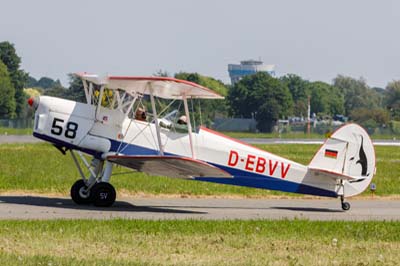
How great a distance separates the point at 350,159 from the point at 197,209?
10.6 feet

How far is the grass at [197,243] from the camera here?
11.6 meters

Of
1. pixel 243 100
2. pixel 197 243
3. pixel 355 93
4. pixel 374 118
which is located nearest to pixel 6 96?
pixel 243 100

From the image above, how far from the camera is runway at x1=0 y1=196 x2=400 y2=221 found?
16.6 metres

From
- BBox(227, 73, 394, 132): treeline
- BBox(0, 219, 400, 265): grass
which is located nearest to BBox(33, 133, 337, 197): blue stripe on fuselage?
BBox(0, 219, 400, 265): grass

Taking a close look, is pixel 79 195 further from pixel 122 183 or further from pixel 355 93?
pixel 355 93

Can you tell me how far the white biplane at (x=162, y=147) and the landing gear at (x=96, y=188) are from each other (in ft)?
0.06

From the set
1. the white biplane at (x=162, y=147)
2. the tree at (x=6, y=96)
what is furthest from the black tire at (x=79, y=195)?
the tree at (x=6, y=96)

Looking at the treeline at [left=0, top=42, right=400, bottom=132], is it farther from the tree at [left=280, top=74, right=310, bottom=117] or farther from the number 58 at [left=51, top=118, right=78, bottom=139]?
the number 58 at [left=51, top=118, right=78, bottom=139]

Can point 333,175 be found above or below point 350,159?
below

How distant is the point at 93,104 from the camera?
18.5 m

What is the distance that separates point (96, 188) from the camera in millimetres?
17922

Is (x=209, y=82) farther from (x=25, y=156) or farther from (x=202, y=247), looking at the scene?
(x=202, y=247)

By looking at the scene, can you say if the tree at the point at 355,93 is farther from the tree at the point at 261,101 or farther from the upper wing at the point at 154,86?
the upper wing at the point at 154,86

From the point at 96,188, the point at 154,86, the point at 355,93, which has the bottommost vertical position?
the point at 96,188
